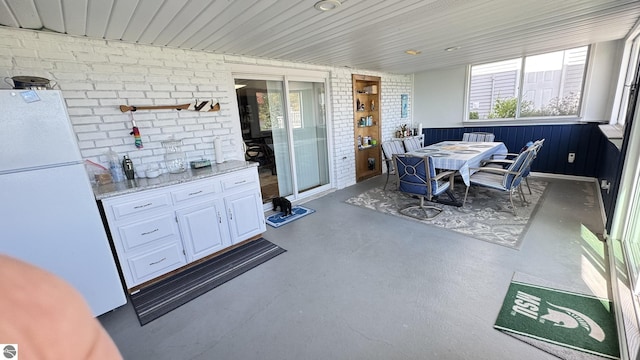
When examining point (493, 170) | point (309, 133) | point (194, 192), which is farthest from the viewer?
point (309, 133)

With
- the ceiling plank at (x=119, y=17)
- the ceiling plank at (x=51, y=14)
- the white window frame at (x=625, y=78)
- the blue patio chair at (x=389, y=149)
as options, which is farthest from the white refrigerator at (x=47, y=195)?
the white window frame at (x=625, y=78)

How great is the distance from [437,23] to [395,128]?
3.60m

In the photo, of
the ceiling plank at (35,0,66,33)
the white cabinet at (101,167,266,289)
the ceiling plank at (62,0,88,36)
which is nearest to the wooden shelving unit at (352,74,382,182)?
the white cabinet at (101,167,266,289)

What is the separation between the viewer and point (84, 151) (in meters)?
2.35

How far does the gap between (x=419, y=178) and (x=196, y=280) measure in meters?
2.81

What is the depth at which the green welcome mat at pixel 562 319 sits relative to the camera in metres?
1.53

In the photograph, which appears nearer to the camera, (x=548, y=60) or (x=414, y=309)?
(x=414, y=309)

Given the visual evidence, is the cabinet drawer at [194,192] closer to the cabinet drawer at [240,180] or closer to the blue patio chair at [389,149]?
the cabinet drawer at [240,180]

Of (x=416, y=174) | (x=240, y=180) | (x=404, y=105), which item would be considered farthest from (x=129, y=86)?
(x=404, y=105)

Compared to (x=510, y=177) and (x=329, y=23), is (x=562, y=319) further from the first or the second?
(x=329, y=23)

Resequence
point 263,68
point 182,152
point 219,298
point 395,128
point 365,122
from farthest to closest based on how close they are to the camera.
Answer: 1. point 395,128
2. point 365,122
3. point 263,68
4. point 182,152
5. point 219,298

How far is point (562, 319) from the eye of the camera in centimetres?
169

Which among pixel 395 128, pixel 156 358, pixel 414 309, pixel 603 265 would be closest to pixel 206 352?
pixel 156 358

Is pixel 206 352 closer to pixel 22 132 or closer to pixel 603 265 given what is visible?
pixel 22 132
